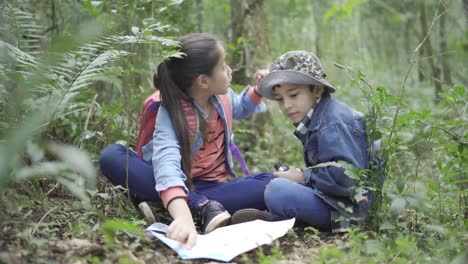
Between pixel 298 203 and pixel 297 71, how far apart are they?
28.5 inches

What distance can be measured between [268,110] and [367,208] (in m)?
2.32

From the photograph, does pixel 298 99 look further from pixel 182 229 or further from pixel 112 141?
pixel 112 141

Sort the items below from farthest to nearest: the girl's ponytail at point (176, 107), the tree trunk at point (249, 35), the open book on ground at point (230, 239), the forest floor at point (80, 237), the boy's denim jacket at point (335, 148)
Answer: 1. the tree trunk at point (249, 35)
2. the girl's ponytail at point (176, 107)
3. the boy's denim jacket at point (335, 148)
4. the open book on ground at point (230, 239)
5. the forest floor at point (80, 237)

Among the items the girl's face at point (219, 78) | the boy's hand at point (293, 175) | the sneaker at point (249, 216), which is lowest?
the sneaker at point (249, 216)

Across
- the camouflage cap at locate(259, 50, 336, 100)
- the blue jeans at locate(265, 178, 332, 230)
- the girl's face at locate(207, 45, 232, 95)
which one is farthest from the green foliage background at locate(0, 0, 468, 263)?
the girl's face at locate(207, 45, 232, 95)

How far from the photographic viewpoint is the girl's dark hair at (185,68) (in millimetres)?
3205

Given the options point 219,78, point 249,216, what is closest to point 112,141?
point 219,78

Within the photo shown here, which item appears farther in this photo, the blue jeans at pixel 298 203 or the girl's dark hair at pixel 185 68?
the girl's dark hair at pixel 185 68

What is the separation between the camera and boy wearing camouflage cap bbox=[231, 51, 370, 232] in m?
2.76

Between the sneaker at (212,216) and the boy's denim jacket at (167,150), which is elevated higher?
the boy's denim jacket at (167,150)

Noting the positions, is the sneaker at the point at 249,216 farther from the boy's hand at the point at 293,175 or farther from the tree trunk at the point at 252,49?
the tree trunk at the point at 252,49

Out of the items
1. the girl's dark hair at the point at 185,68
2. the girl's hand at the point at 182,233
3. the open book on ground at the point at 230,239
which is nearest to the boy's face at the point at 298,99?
the girl's dark hair at the point at 185,68

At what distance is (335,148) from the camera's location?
2.74 meters

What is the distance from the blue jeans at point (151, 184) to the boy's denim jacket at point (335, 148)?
19.5 inches
